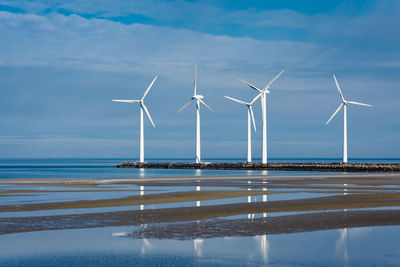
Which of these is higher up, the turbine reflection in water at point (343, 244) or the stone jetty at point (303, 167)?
the turbine reflection in water at point (343, 244)

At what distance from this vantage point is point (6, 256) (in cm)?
1400

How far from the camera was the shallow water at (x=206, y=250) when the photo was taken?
13438 mm

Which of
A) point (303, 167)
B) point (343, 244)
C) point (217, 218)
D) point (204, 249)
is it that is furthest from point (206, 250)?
point (303, 167)

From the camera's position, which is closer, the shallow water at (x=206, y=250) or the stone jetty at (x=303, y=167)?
the shallow water at (x=206, y=250)

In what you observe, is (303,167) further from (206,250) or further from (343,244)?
(206,250)

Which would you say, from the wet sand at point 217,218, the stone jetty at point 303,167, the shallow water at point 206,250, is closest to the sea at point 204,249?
the shallow water at point 206,250

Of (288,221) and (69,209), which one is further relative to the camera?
(69,209)

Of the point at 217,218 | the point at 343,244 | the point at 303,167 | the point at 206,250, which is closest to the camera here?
the point at 206,250

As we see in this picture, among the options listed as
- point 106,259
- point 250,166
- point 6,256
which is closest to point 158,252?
point 106,259

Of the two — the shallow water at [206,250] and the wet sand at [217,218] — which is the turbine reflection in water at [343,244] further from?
the wet sand at [217,218]

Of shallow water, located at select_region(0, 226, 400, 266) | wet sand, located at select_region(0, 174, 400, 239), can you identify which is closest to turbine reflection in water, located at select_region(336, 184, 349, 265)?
shallow water, located at select_region(0, 226, 400, 266)

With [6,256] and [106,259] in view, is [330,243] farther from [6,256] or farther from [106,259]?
[6,256]

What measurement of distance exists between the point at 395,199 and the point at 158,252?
20.4 m

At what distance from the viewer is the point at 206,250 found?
1480 centimetres
